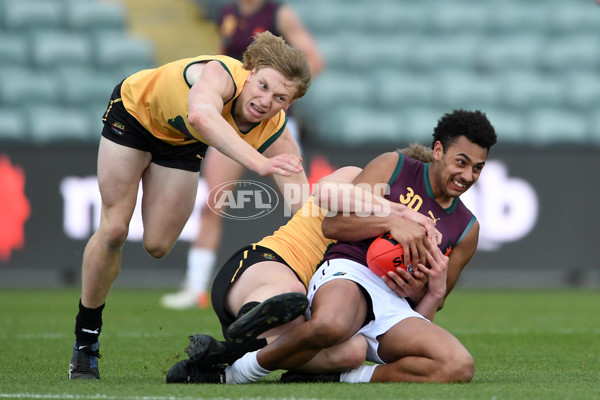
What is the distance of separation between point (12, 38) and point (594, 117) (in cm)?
770

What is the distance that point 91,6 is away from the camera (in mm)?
13305

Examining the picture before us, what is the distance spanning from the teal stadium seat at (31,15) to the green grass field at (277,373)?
4260mm

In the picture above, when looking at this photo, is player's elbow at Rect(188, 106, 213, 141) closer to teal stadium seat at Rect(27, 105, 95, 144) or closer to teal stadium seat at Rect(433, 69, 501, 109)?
teal stadium seat at Rect(27, 105, 95, 144)

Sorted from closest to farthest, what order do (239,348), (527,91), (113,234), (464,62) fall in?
(239,348) < (113,234) < (527,91) < (464,62)

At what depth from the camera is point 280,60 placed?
4566mm

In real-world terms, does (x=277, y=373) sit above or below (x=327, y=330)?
below

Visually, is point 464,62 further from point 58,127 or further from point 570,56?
point 58,127

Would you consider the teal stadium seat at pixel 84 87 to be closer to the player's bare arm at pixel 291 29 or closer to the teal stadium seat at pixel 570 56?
the player's bare arm at pixel 291 29

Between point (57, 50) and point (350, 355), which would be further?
point (57, 50)

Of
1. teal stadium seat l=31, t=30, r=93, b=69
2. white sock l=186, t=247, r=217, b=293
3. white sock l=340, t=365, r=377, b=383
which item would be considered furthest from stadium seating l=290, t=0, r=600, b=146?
white sock l=340, t=365, r=377, b=383

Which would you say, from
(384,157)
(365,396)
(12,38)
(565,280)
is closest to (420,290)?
(384,157)

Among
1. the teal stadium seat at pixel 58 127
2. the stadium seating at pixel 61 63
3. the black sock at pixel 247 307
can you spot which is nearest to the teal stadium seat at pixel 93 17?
the stadium seating at pixel 61 63

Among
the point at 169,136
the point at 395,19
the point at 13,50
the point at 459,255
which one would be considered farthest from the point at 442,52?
the point at 459,255

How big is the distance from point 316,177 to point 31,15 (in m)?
5.20
